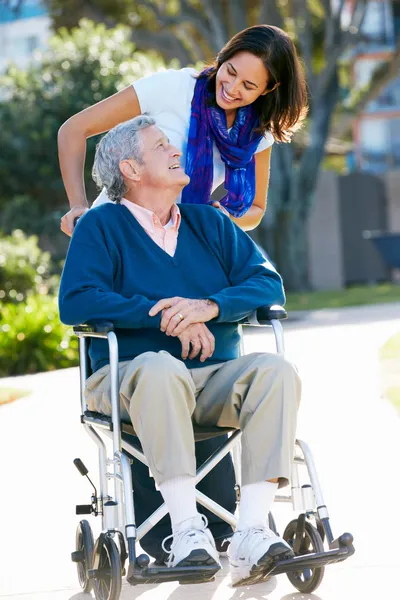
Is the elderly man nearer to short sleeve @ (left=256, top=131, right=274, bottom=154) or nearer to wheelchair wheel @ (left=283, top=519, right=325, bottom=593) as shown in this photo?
wheelchair wheel @ (left=283, top=519, right=325, bottom=593)

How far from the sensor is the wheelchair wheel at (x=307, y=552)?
3543 millimetres

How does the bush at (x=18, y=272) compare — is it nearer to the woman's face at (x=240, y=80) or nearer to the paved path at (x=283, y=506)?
the paved path at (x=283, y=506)

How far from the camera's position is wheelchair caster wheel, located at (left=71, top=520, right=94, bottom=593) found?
12.3ft

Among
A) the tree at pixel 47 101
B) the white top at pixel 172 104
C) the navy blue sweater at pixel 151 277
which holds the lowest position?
the navy blue sweater at pixel 151 277

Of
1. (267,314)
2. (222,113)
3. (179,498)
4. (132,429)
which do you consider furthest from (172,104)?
(179,498)

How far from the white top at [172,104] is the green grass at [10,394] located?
4.10 m

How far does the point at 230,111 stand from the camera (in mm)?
4324

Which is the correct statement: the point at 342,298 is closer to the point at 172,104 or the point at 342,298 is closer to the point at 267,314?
the point at 172,104

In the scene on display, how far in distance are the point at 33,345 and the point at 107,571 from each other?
22.8 feet

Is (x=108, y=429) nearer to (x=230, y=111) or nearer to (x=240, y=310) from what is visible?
(x=240, y=310)

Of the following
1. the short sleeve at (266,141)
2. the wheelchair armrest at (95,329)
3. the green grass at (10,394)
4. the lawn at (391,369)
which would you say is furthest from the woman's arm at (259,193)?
the green grass at (10,394)

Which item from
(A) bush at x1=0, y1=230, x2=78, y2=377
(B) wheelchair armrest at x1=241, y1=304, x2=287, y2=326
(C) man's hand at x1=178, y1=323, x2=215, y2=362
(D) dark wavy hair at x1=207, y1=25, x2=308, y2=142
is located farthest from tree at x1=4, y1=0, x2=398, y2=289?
(C) man's hand at x1=178, y1=323, x2=215, y2=362

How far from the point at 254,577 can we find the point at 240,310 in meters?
0.87

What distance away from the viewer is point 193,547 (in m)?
3.25
